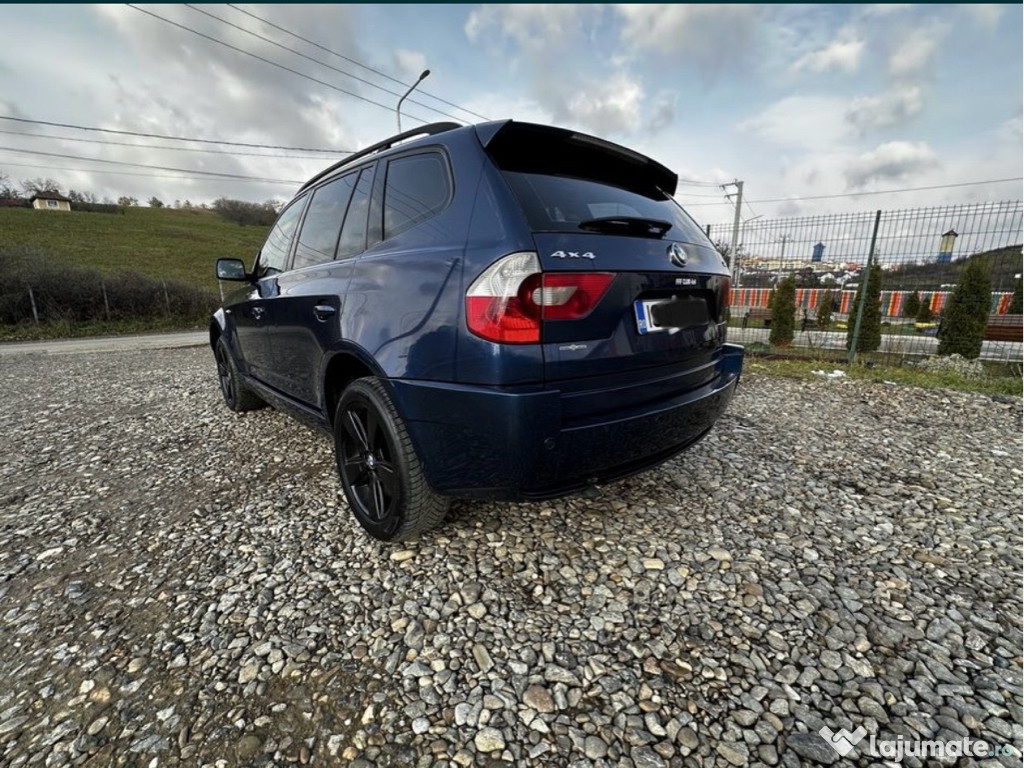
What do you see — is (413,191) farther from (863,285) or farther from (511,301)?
(863,285)

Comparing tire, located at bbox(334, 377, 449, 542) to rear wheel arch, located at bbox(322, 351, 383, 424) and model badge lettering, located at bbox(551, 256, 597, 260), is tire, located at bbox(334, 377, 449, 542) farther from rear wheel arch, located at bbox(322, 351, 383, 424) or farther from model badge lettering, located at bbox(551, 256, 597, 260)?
model badge lettering, located at bbox(551, 256, 597, 260)

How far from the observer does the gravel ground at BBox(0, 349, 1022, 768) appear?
129 cm

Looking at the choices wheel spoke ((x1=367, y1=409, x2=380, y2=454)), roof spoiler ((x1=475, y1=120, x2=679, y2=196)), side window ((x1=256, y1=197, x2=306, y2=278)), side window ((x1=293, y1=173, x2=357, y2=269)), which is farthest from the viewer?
side window ((x1=256, y1=197, x2=306, y2=278))

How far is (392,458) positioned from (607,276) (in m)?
1.14

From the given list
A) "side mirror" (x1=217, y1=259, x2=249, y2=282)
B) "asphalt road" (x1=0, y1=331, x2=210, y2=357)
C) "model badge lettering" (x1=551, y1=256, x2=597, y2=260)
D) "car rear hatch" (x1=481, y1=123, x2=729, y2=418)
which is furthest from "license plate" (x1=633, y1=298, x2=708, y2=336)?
"asphalt road" (x1=0, y1=331, x2=210, y2=357)

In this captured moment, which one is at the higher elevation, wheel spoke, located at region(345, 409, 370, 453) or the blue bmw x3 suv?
the blue bmw x3 suv

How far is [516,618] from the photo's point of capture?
5.61ft

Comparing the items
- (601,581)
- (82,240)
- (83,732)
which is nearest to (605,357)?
(601,581)

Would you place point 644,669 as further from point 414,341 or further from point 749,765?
point 414,341

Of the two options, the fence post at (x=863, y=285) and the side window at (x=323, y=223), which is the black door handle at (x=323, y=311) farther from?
the fence post at (x=863, y=285)

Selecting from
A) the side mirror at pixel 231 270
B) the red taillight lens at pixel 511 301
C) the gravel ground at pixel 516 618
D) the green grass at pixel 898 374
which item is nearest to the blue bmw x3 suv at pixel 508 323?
the red taillight lens at pixel 511 301

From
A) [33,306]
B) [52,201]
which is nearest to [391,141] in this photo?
[33,306]

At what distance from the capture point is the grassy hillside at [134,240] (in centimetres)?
2361

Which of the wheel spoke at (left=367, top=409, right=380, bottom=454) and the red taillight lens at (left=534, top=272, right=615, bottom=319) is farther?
the wheel spoke at (left=367, top=409, right=380, bottom=454)
